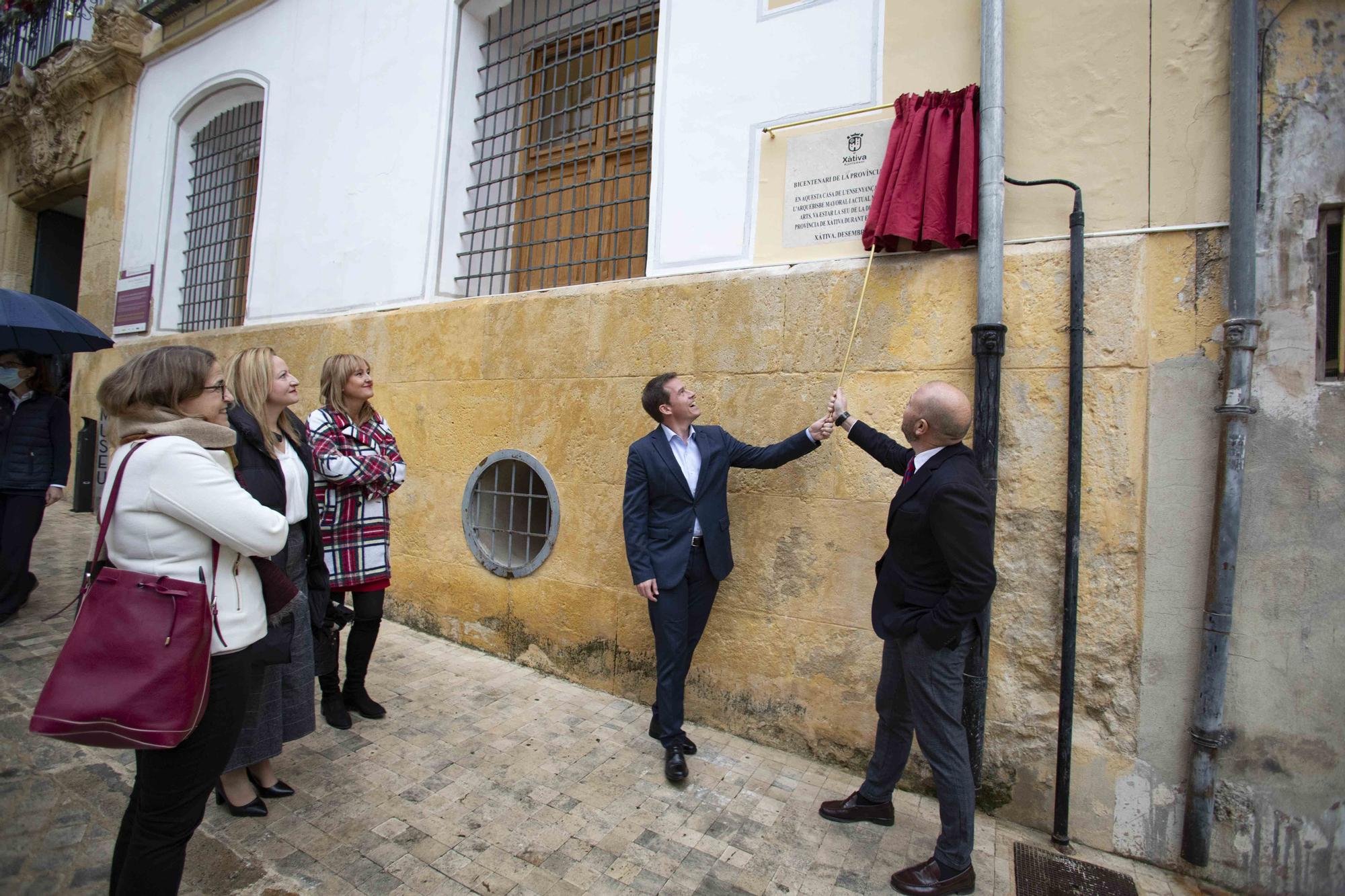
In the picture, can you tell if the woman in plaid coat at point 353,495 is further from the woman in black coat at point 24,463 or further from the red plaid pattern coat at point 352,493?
the woman in black coat at point 24,463

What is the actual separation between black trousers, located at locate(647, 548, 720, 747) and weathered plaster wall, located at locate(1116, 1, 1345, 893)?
1818 mm

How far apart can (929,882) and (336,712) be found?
276 centimetres

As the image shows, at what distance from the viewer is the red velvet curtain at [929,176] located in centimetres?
310

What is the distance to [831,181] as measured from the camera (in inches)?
139

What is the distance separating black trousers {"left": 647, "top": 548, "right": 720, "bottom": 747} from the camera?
3252 mm

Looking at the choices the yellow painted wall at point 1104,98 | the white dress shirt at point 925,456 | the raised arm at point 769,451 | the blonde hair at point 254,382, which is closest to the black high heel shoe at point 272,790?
the blonde hair at point 254,382

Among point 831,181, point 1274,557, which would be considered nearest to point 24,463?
point 831,181

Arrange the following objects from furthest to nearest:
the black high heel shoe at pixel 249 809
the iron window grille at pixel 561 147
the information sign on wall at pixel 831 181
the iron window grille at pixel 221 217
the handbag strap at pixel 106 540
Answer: the iron window grille at pixel 221 217 → the iron window grille at pixel 561 147 → the information sign on wall at pixel 831 181 → the black high heel shoe at pixel 249 809 → the handbag strap at pixel 106 540

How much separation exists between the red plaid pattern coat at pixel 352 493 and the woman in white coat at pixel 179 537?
1.27 meters

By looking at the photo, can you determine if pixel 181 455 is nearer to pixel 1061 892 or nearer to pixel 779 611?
pixel 779 611

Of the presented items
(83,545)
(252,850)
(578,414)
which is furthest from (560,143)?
(83,545)

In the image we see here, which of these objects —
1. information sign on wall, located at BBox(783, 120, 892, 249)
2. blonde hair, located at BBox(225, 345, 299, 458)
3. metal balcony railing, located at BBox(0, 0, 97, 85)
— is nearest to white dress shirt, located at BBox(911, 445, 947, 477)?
information sign on wall, located at BBox(783, 120, 892, 249)

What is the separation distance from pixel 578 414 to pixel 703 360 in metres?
0.90

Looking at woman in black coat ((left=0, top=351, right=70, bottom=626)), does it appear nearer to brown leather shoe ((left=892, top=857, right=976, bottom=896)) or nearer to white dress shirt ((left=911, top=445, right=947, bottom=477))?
white dress shirt ((left=911, top=445, right=947, bottom=477))
